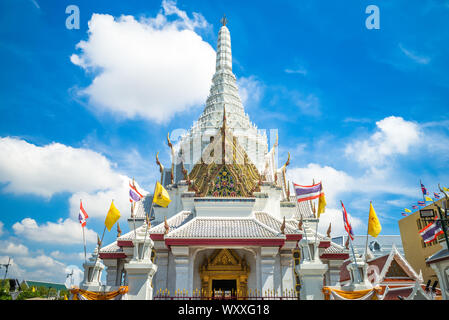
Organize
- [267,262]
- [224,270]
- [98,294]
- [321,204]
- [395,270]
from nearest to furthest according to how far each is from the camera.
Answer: [98,294], [321,204], [267,262], [224,270], [395,270]

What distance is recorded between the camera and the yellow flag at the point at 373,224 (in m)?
11.5

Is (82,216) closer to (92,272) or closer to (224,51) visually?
(92,272)

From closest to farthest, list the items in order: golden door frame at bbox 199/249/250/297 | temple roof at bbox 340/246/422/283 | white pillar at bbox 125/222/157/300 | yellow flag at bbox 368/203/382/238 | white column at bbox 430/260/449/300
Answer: white pillar at bbox 125/222/157/300, yellow flag at bbox 368/203/382/238, golden door frame at bbox 199/249/250/297, white column at bbox 430/260/449/300, temple roof at bbox 340/246/422/283

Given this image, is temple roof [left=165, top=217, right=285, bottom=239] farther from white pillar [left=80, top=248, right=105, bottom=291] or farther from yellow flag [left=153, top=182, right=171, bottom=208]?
white pillar [left=80, top=248, right=105, bottom=291]

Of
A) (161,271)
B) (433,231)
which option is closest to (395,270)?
(433,231)

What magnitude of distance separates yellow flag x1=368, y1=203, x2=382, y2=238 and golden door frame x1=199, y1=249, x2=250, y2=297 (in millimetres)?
7439

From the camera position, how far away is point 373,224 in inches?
454

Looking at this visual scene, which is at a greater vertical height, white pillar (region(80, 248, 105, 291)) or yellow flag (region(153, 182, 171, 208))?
yellow flag (region(153, 182, 171, 208))

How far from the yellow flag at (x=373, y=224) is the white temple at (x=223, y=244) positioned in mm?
2004

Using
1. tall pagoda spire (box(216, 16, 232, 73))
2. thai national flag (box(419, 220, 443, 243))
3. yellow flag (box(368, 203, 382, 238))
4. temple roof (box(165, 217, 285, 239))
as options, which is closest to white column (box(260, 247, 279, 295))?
temple roof (box(165, 217, 285, 239))

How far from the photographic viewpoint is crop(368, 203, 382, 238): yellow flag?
37.7 ft

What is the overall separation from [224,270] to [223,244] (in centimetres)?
283

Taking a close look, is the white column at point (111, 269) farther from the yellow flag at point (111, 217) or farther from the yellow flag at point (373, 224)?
the yellow flag at point (373, 224)
